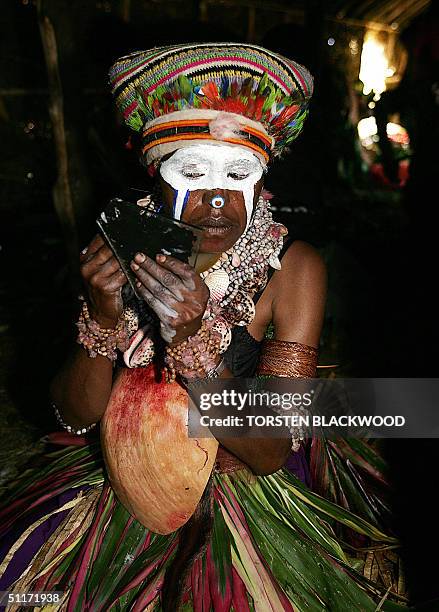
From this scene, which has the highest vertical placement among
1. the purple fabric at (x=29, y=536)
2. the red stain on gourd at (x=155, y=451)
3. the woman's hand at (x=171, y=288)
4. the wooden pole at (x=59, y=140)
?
the wooden pole at (x=59, y=140)

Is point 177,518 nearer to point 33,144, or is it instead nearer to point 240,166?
point 240,166

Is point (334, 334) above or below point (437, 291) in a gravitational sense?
below

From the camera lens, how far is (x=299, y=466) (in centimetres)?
238

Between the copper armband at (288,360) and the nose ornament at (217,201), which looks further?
the copper armband at (288,360)

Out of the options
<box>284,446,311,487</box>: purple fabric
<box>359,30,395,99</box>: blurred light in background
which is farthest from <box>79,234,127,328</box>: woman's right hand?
<box>359,30,395,99</box>: blurred light in background

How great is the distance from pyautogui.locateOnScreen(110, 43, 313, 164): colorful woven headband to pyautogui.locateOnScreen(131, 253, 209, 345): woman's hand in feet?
1.82

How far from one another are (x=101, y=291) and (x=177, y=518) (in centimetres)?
82

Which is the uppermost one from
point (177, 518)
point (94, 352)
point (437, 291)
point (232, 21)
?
point (232, 21)

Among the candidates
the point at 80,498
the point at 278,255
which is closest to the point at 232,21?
the point at 278,255

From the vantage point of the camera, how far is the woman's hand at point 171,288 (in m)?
1.43

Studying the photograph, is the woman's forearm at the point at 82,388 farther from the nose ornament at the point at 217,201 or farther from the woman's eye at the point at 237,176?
the woman's eye at the point at 237,176

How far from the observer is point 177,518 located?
187 centimetres

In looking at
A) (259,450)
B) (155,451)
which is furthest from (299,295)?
(155,451)

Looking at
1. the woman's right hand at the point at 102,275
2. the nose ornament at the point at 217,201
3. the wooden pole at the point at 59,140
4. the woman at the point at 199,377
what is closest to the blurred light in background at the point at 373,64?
the wooden pole at the point at 59,140
